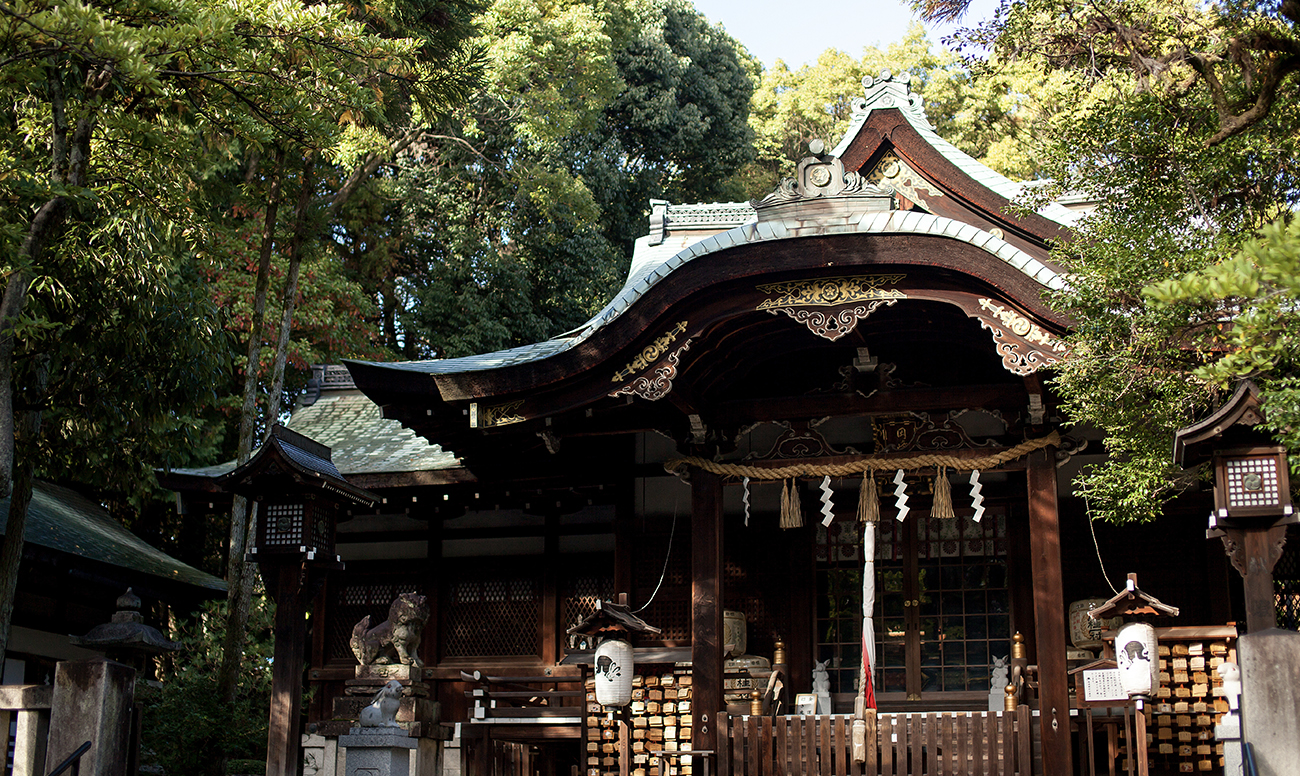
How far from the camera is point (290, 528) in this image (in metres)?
9.84

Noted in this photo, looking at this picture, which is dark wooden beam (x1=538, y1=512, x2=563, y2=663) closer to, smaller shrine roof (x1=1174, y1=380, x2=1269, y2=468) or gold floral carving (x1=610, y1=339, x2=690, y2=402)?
gold floral carving (x1=610, y1=339, x2=690, y2=402)

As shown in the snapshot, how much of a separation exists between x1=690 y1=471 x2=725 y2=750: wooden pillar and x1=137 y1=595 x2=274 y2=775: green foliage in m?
5.23

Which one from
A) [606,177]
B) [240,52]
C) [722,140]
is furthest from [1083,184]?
[722,140]

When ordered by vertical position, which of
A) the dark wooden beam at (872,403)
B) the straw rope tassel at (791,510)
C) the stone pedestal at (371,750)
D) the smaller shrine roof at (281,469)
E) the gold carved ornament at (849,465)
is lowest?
the stone pedestal at (371,750)

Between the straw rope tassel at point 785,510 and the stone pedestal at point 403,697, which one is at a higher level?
the straw rope tassel at point 785,510

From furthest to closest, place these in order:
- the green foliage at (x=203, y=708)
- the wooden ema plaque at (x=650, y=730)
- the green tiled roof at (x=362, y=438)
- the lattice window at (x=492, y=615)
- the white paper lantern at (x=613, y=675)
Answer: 1. the green foliage at (x=203, y=708)
2. the green tiled roof at (x=362, y=438)
3. the lattice window at (x=492, y=615)
4. the wooden ema plaque at (x=650, y=730)
5. the white paper lantern at (x=613, y=675)

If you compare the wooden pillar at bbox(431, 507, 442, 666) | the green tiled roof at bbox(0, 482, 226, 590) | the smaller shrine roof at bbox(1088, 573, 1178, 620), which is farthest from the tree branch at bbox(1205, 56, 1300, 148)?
the green tiled roof at bbox(0, 482, 226, 590)

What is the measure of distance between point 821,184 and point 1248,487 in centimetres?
397

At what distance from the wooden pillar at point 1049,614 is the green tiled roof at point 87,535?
10.7 m

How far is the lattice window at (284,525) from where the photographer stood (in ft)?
32.2

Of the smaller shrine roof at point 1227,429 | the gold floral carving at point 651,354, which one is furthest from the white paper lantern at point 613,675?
the smaller shrine roof at point 1227,429

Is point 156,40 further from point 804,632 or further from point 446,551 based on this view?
A: point 804,632

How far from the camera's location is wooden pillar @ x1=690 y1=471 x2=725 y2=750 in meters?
10.1

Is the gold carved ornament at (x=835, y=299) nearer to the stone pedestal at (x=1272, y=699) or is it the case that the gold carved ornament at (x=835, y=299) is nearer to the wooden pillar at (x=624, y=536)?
the wooden pillar at (x=624, y=536)
